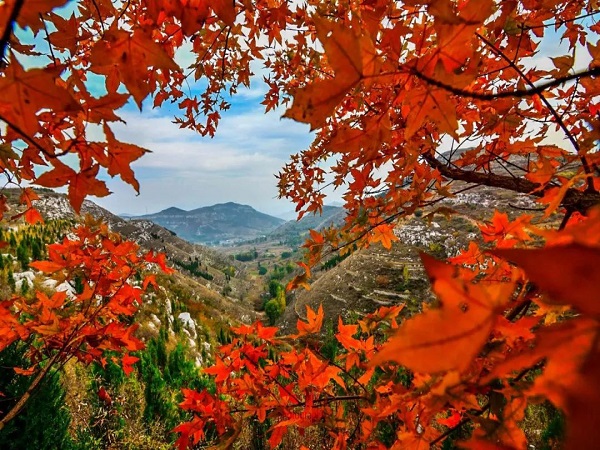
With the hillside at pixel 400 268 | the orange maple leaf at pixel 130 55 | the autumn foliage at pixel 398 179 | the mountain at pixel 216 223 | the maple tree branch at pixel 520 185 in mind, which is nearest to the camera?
the autumn foliage at pixel 398 179

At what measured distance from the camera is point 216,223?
172 m

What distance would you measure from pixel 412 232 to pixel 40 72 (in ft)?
43.9

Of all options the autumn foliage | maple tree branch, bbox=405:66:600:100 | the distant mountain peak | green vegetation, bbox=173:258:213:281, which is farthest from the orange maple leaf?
the distant mountain peak

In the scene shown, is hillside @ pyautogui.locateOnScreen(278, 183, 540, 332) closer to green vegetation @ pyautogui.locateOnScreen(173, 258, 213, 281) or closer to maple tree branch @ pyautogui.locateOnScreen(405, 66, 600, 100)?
maple tree branch @ pyautogui.locateOnScreen(405, 66, 600, 100)

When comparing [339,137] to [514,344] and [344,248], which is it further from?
[344,248]

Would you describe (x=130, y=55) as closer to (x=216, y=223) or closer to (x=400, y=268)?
(x=400, y=268)

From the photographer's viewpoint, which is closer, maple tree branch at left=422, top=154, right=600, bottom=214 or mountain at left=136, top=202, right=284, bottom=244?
maple tree branch at left=422, top=154, right=600, bottom=214

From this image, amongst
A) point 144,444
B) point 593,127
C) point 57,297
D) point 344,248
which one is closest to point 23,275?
point 144,444

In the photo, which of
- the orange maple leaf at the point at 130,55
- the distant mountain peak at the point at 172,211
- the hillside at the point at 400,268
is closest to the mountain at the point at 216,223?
the distant mountain peak at the point at 172,211

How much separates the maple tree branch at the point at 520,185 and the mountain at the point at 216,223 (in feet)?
501

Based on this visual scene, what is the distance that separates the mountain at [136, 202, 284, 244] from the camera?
16188 centimetres

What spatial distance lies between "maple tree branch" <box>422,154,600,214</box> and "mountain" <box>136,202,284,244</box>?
15272 centimetres

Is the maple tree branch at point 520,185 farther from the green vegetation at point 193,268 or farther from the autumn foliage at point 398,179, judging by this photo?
the green vegetation at point 193,268

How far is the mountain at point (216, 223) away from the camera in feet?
531
